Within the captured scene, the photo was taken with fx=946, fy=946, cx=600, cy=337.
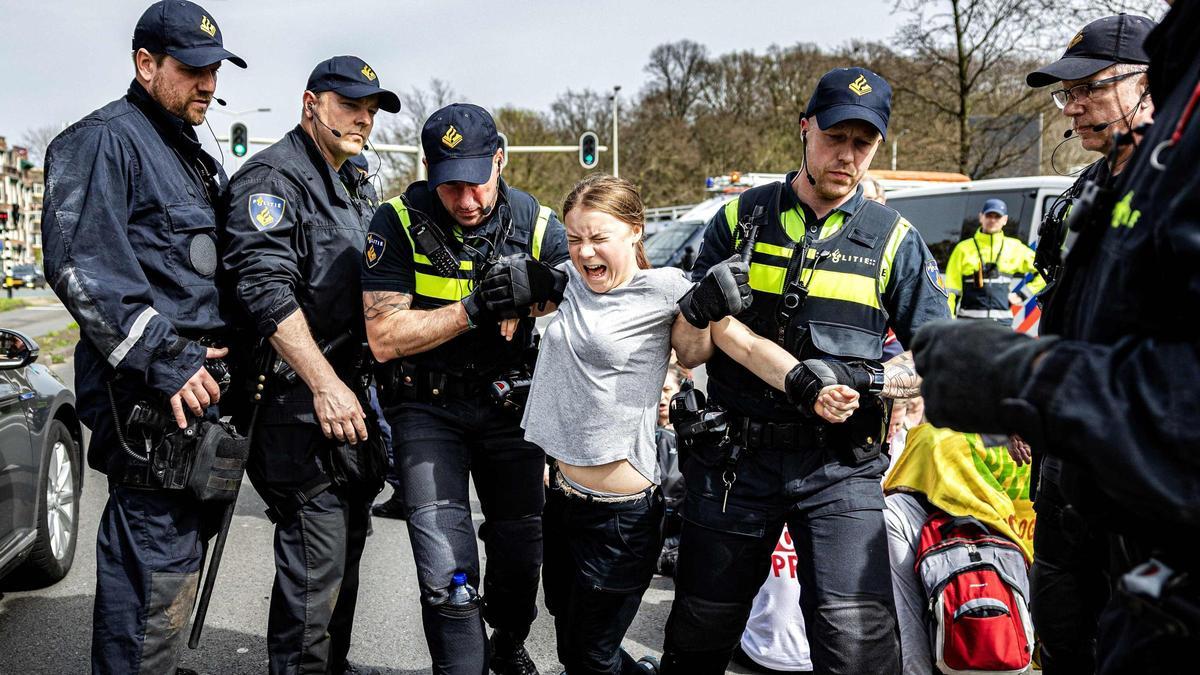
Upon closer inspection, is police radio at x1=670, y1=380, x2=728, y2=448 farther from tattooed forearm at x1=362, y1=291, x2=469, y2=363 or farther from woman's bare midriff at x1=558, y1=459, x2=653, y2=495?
tattooed forearm at x1=362, y1=291, x2=469, y2=363

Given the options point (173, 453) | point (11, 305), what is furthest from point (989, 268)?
point (11, 305)

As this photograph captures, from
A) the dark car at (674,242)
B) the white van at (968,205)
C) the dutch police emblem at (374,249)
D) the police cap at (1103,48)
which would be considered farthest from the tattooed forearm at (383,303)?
the dark car at (674,242)

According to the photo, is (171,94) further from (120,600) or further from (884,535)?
(884,535)

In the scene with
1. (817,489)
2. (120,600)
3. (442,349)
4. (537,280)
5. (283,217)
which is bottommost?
(120,600)

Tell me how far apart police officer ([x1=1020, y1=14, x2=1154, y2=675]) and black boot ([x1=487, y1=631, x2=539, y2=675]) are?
181 centimetres

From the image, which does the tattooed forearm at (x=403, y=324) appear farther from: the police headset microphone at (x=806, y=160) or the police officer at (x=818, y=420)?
the police headset microphone at (x=806, y=160)

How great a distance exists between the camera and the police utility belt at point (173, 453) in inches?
113

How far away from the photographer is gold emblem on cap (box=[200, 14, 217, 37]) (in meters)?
3.13

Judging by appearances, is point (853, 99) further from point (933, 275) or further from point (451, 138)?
point (451, 138)

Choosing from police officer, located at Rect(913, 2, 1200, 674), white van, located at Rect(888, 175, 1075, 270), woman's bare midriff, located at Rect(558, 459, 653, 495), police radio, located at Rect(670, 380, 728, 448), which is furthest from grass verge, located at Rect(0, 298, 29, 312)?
police officer, located at Rect(913, 2, 1200, 674)

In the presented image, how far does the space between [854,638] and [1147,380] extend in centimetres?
158

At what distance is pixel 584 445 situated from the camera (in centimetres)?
293

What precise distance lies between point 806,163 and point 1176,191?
1624mm

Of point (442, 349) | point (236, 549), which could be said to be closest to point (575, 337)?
point (442, 349)
